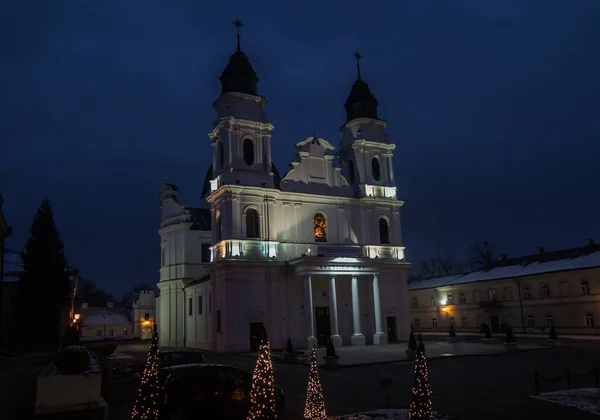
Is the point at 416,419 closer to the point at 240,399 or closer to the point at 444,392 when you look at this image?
the point at 240,399

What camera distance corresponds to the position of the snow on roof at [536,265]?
1796 inches

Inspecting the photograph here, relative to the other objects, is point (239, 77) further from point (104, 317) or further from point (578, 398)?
point (104, 317)

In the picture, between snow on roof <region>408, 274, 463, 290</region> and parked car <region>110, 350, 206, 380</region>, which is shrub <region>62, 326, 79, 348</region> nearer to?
parked car <region>110, 350, 206, 380</region>

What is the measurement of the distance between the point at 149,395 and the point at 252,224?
1219 inches

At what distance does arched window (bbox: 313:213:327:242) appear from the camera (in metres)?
41.4

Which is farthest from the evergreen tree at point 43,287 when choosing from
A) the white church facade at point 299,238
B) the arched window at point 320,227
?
the arched window at point 320,227

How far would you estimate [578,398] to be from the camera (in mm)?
13680

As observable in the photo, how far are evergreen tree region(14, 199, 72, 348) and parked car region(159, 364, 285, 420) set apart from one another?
30.2 m

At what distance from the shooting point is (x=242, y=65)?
135ft

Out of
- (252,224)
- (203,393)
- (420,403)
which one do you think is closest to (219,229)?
(252,224)

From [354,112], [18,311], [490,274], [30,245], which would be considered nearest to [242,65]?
[354,112]

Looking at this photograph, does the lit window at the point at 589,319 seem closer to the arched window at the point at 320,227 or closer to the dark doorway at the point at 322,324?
the dark doorway at the point at 322,324

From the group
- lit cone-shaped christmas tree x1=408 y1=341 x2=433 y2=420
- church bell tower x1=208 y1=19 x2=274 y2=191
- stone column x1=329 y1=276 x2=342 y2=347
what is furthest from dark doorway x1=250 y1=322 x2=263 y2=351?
lit cone-shaped christmas tree x1=408 y1=341 x2=433 y2=420

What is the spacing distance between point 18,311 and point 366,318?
26.5 metres
